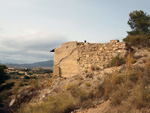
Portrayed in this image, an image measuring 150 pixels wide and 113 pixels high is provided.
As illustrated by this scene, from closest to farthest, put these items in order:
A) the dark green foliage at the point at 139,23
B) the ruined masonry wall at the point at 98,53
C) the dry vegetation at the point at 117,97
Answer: the dry vegetation at the point at 117,97 → the ruined masonry wall at the point at 98,53 → the dark green foliage at the point at 139,23

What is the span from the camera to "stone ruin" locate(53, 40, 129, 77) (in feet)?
24.9

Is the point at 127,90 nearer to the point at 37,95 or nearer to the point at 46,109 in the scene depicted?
the point at 46,109

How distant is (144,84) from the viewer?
3619 millimetres

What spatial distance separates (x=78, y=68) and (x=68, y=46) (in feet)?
5.38

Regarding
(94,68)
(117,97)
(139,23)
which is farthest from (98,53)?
(139,23)

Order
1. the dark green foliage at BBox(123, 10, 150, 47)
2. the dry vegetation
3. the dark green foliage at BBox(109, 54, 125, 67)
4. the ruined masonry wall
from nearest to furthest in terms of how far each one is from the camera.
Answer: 1. the dry vegetation
2. the dark green foliage at BBox(109, 54, 125, 67)
3. the ruined masonry wall
4. the dark green foliage at BBox(123, 10, 150, 47)

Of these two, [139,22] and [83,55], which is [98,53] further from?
[139,22]

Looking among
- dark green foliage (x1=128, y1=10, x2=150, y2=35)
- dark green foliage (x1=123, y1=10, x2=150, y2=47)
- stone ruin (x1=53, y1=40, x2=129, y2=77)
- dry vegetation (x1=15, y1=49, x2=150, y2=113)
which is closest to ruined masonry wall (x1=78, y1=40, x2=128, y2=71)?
stone ruin (x1=53, y1=40, x2=129, y2=77)

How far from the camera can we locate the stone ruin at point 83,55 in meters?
7.60

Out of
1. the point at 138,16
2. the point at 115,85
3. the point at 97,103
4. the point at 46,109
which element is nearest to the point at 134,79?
the point at 115,85

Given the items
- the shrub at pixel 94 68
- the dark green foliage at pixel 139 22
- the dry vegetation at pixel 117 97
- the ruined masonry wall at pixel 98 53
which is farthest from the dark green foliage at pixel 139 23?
the dry vegetation at pixel 117 97

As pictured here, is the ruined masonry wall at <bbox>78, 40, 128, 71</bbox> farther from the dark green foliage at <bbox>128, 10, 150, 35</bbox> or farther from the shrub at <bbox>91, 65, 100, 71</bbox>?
the dark green foliage at <bbox>128, 10, 150, 35</bbox>

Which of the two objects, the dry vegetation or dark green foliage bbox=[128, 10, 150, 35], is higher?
dark green foliage bbox=[128, 10, 150, 35]

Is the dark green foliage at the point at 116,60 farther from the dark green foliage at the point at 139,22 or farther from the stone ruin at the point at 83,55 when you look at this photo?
the dark green foliage at the point at 139,22
